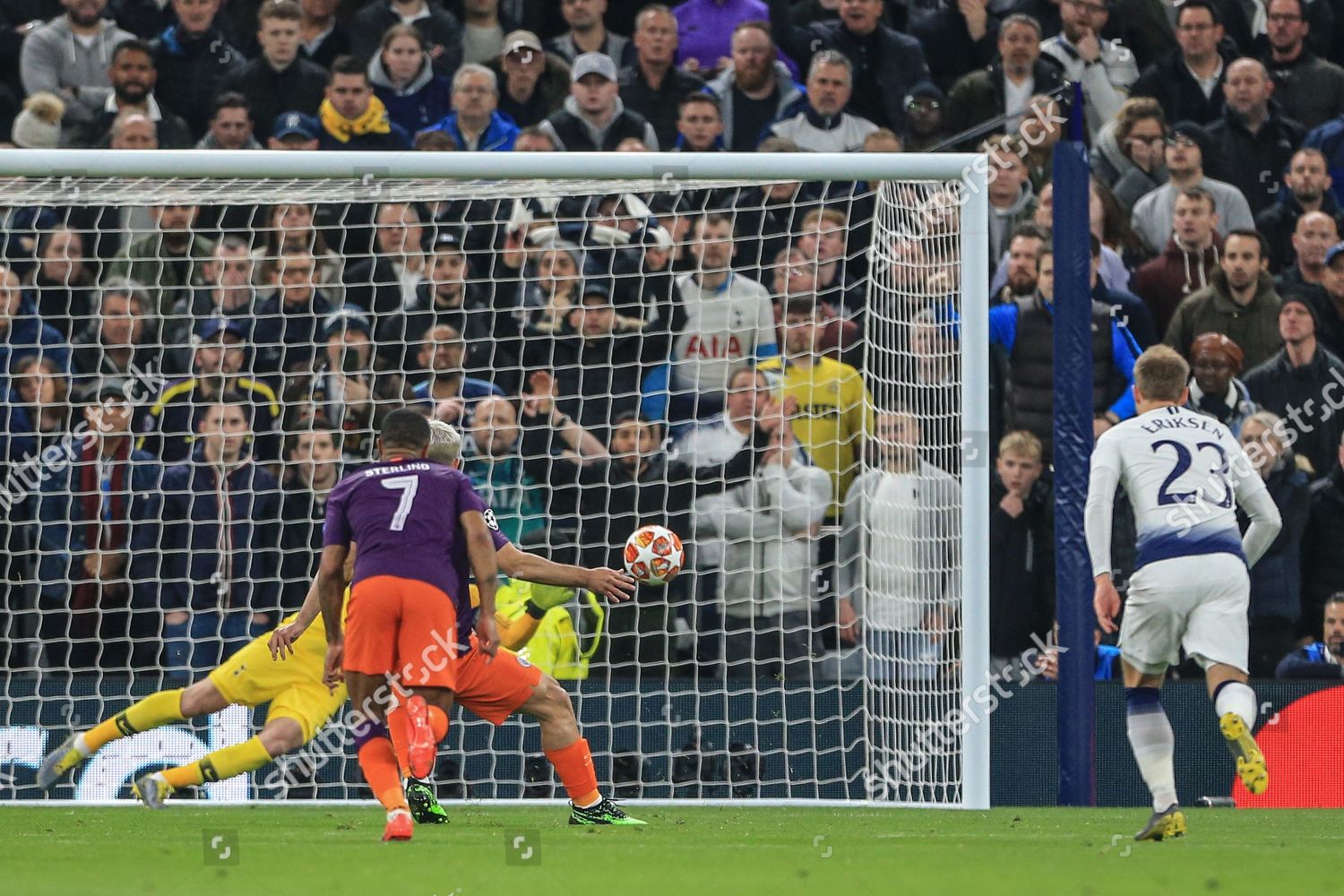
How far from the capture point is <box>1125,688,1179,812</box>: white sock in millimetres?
7145

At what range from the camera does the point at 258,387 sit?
36.0 feet

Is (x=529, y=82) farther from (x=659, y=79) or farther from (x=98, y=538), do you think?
(x=98, y=538)

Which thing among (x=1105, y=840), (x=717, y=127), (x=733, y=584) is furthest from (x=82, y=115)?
(x=1105, y=840)

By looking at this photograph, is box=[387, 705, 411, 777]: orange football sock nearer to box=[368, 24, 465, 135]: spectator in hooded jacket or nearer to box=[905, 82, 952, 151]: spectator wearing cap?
box=[368, 24, 465, 135]: spectator in hooded jacket

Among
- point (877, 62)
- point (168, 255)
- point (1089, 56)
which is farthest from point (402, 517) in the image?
point (1089, 56)

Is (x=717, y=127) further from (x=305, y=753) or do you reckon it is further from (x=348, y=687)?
(x=348, y=687)

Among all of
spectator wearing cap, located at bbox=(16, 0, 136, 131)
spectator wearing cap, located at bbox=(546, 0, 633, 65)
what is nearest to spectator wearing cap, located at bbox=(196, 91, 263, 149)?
spectator wearing cap, located at bbox=(16, 0, 136, 131)

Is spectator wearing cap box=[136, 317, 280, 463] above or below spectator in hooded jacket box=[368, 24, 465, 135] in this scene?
below

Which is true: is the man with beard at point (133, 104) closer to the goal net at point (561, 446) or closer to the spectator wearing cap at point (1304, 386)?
the goal net at point (561, 446)

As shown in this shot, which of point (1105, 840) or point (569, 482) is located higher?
point (569, 482)

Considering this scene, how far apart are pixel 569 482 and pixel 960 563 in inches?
91.0

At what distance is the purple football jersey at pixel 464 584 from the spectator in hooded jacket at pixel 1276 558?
4761 mm

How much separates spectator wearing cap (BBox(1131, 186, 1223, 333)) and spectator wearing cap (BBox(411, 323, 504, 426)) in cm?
414

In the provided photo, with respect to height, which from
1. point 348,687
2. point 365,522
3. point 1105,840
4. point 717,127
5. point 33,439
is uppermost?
point 717,127
